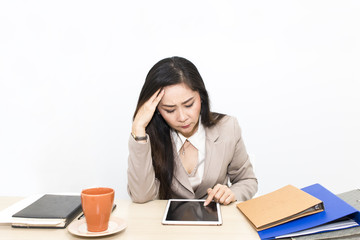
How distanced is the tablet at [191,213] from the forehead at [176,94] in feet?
1.38

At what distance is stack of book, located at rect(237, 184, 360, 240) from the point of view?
703mm

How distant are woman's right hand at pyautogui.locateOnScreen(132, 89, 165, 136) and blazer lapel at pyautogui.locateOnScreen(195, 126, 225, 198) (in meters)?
0.29

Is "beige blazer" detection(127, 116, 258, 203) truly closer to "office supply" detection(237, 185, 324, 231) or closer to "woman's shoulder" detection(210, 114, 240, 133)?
"woman's shoulder" detection(210, 114, 240, 133)

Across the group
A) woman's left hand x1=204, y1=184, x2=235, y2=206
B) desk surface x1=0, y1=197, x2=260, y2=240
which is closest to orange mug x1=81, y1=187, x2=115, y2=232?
desk surface x1=0, y1=197, x2=260, y2=240

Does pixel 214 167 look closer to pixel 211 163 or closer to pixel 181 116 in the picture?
pixel 211 163

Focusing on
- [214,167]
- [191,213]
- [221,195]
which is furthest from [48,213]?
[214,167]

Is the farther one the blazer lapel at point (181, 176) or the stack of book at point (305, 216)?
the blazer lapel at point (181, 176)

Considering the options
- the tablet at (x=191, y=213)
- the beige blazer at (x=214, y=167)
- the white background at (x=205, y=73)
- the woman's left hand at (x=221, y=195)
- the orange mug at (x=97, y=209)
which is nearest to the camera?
the orange mug at (x=97, y=209)

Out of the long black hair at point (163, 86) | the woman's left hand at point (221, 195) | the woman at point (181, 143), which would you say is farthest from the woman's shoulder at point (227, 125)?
the woman's left hand at point (221, 195)

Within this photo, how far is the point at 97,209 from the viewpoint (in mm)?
707

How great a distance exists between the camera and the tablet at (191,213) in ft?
2.65

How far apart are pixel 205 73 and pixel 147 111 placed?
0.88 m

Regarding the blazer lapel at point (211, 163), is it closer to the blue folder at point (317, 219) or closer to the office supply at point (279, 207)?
the office supply at point (279, 207)

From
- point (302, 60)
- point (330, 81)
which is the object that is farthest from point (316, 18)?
point (330, 81)
